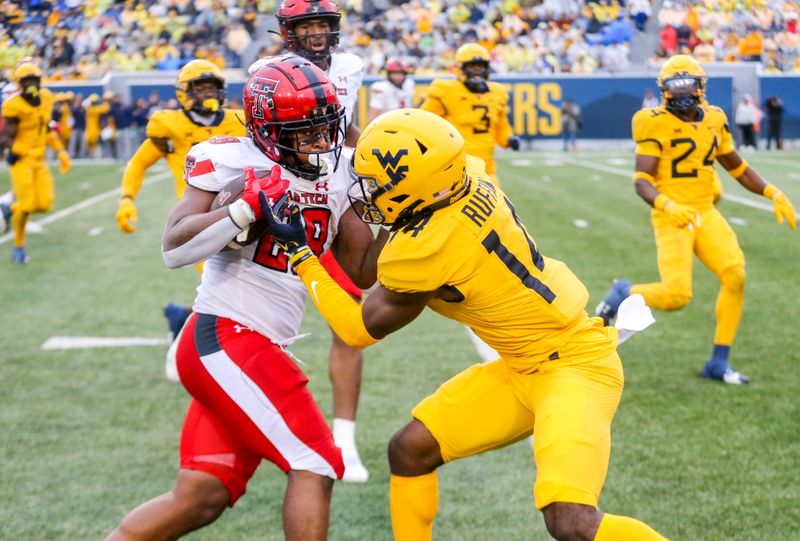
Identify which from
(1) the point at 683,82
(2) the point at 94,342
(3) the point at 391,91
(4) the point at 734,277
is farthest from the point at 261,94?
(3) the point at 391,91

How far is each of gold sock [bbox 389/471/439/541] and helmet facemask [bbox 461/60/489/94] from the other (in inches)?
229

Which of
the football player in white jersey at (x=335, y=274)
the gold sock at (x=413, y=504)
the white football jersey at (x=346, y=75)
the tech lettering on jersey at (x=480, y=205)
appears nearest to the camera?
the tech lettering on jersey at (x=480, y=205)

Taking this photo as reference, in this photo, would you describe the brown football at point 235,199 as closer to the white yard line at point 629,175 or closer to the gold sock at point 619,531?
the gold sock at point 619,531

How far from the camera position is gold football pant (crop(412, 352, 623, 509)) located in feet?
10.2

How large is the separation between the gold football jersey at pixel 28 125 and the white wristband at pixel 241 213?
8.95 metres

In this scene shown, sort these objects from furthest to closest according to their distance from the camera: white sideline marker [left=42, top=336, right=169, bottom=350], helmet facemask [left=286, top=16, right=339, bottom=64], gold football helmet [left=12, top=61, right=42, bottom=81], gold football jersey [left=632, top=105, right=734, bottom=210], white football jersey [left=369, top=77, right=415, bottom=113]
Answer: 1. white football jersey [left=369, top=77, right=415, bottom=113]
2. gold football helmet [left=12, top=61, right=42, bottom=81]
3. white sideline marker [left=42, top=336, right=169, bottom=350]
4. gold football jersey [left=632, top=105, right=734, bottom=210]
5. helmet facemask [left=286, top=16, right=339, bottom=64]

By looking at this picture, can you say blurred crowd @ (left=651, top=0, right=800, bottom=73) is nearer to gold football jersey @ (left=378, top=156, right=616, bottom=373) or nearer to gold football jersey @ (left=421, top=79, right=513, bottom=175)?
gold football jersey @ (left=421, top=79, right=513, bottom=175)

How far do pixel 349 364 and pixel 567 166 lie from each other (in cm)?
1674

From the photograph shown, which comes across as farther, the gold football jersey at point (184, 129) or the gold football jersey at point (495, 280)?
the gold football jersey at point (184, 129)

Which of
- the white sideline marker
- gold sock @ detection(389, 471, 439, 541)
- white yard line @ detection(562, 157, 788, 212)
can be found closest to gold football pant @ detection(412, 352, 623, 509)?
gold sock @ detection(389, 471, 439, 541)

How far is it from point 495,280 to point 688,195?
3.80m

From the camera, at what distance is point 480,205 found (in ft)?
10.7

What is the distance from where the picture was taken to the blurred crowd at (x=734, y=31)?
27.0 metres

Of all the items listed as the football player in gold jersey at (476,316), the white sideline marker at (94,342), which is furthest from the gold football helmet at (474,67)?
the football player in gold jersey at (476,316)
